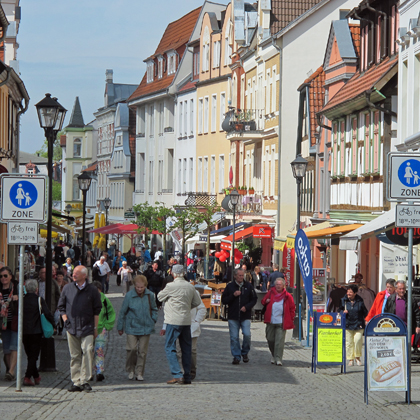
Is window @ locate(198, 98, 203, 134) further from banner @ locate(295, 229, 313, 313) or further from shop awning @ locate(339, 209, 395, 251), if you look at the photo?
banner @ locate(295, 229, 313, 313)

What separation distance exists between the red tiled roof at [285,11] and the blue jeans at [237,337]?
97.5ft

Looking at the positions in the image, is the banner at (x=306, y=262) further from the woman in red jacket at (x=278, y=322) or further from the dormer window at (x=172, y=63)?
the dormer window at (x=172, y=63)

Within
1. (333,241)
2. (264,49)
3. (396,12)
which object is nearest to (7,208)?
(396,12)

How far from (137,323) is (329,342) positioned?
337 centimetres

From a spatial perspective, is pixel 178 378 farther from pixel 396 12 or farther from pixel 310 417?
pixel 396 12

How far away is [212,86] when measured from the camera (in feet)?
197

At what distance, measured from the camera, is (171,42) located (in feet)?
234

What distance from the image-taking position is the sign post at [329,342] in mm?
16094

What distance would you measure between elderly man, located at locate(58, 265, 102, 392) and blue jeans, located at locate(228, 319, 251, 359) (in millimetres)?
4268

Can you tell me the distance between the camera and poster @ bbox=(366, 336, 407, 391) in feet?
40.0

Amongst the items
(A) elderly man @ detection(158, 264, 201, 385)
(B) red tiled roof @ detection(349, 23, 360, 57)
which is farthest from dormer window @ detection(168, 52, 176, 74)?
(A) elderly man @ detection(158, 264, 201, 385)

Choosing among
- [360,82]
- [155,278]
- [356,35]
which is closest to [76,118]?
[356,35]

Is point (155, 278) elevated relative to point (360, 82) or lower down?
lower down

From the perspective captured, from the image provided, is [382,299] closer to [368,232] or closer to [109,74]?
[368,232]
